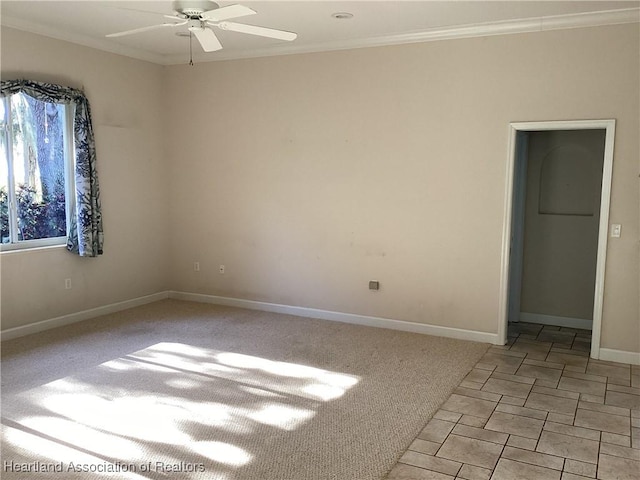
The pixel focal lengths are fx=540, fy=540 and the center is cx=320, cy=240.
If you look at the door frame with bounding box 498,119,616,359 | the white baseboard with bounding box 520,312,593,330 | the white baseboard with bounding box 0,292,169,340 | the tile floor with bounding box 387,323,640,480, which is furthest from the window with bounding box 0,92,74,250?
the white baseboard with bounding box 520,312,593,330

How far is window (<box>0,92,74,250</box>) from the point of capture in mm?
4969

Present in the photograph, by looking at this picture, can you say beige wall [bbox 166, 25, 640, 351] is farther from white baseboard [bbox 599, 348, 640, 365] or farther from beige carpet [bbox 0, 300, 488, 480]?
beige carpet [bbox 0, 300, 488, 480]

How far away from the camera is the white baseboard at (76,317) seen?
502 centimetres

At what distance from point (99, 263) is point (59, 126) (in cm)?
147

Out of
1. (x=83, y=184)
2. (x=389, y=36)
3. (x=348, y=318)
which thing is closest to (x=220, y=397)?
(x=348, y=318)

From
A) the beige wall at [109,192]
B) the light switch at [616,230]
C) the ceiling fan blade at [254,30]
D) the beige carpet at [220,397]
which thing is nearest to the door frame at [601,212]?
the light switch at [616,230]

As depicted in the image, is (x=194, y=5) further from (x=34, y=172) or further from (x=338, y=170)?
(x=34, y=172)

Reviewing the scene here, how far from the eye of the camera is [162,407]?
11.8ft

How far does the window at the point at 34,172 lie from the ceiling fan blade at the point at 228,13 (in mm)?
2410

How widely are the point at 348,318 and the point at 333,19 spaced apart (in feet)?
9.65

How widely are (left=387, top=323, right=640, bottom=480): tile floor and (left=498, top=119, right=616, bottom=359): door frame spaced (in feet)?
1.03

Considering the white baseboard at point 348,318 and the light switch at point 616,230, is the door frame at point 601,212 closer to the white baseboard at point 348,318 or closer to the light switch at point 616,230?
the light switch at point 616,230

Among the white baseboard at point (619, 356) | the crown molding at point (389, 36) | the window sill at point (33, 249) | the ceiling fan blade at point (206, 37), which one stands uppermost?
the crown molding at point (389, 36)

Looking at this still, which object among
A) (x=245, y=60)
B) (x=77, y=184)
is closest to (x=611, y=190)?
(x=245, y=60)
